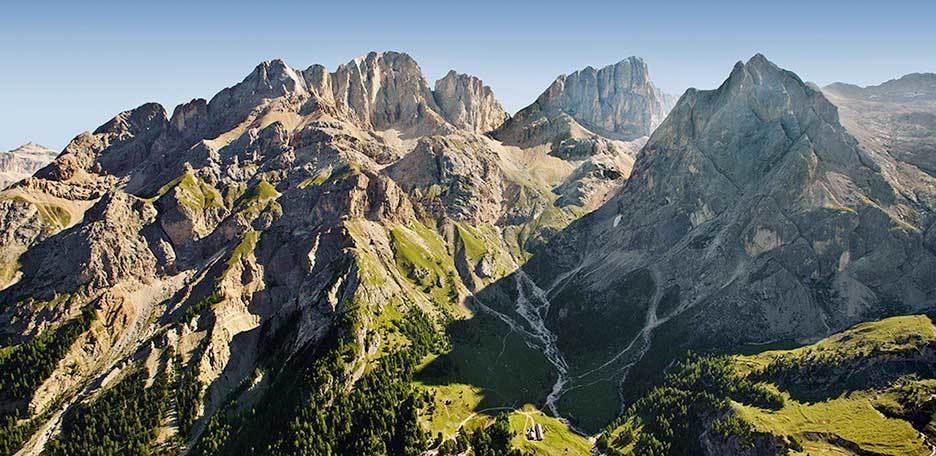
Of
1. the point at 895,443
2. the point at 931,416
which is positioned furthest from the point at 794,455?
the point at 931,416

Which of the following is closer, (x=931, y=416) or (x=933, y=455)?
(x=933, y=455)

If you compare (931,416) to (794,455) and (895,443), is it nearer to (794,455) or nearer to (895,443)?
(895,443)

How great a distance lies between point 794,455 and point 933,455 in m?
38.5

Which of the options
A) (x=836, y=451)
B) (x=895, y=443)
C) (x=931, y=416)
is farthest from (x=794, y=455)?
(x=931, y=416)

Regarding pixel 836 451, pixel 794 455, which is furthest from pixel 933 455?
pixel 794 455

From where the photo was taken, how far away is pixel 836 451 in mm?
199125

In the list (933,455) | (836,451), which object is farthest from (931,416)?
(836,451)

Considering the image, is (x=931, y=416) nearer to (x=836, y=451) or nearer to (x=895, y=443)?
(x=895, y=443)

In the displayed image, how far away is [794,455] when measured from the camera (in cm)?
19950

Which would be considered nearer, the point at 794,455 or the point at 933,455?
the point at 933,455

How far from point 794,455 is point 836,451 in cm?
1382

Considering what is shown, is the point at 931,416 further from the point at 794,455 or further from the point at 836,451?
the point at 794,455

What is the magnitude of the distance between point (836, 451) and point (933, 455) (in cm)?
2588

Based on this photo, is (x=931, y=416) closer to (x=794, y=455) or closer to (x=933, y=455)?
(x=933, y=455)
